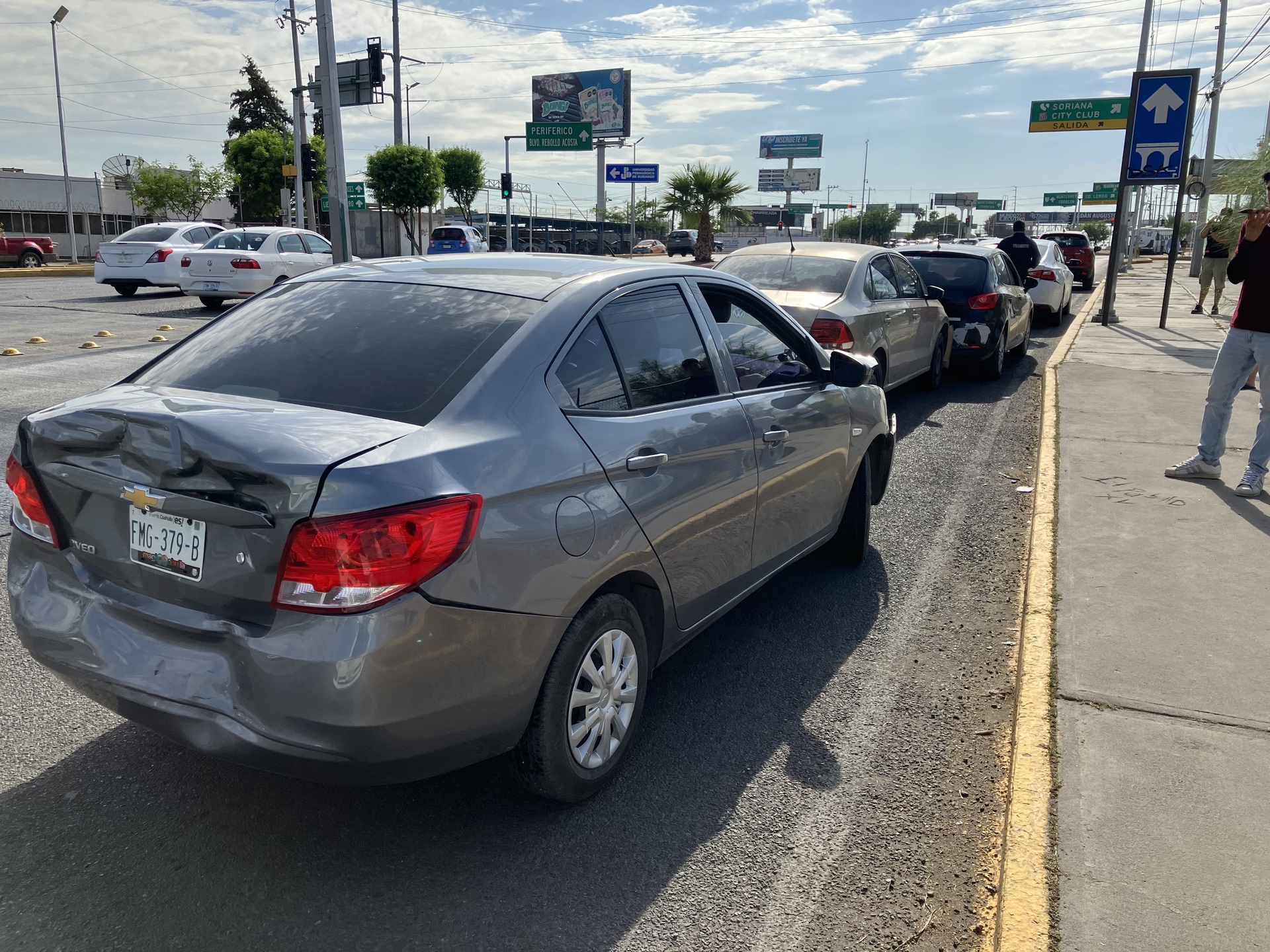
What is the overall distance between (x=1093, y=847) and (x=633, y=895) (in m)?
1.31

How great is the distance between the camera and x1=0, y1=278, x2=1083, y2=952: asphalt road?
8.65ft

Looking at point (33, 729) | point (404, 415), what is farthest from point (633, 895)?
point (33, 729)

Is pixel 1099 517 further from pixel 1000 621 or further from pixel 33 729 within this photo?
pixel 33 729

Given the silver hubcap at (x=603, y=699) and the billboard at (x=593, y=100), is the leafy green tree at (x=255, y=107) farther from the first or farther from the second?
the silver hubcap at (x=603, y=699)

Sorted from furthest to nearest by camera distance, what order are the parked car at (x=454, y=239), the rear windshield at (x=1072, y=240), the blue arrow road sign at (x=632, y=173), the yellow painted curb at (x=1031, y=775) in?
the blue arrow road sign at (x=632, y=173) < the parked car at (x=454, y=239) < the rear windshield at (x=1072, y=240) < the yellow painted curb at (x=1031, y=775)

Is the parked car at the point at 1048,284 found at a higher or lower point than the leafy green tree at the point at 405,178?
lower

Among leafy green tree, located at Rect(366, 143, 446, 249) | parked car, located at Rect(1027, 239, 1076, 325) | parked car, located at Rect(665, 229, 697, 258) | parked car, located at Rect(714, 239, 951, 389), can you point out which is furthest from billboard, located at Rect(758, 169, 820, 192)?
parked car, located at Rect(714, 239, 951, 389)

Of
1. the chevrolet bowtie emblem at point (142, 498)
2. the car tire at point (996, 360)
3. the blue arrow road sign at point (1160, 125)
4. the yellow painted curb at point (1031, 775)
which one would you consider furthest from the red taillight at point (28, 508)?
the blue arrow road sign at point (1160, 125)

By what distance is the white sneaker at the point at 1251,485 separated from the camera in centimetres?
650

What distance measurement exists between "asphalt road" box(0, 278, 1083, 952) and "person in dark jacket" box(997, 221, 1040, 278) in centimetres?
1419

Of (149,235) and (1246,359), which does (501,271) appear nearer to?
(1246,359)

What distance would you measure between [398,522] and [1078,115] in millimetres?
54357

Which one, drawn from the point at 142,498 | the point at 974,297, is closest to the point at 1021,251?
the point at 974,297

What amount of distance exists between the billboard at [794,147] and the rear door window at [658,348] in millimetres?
101022
